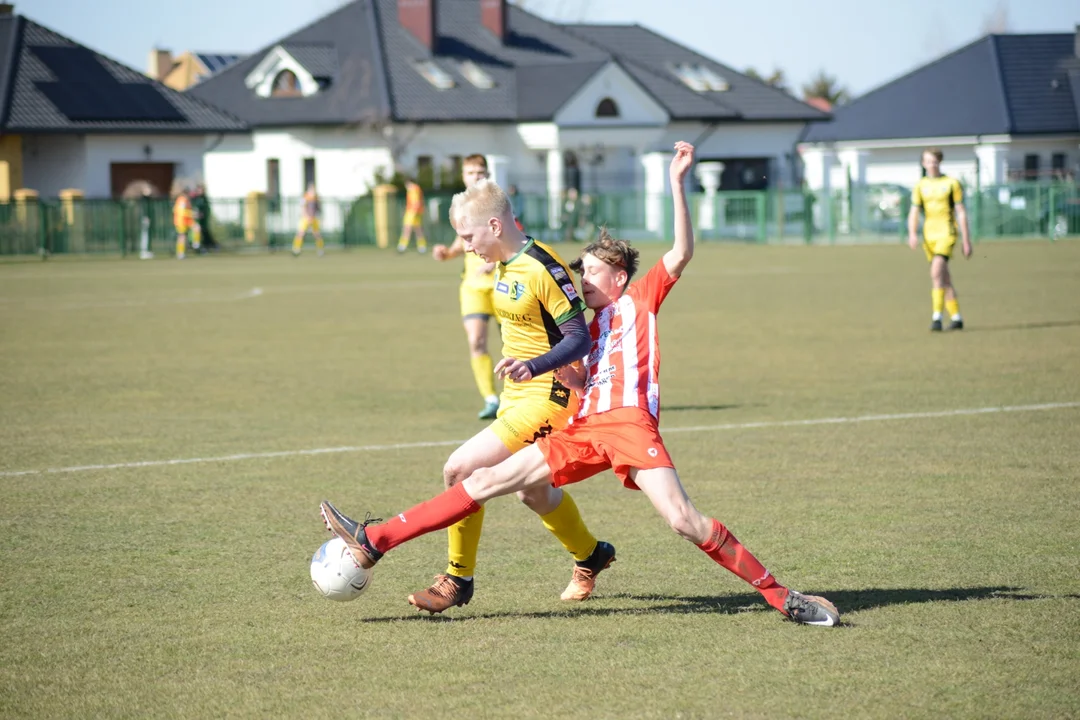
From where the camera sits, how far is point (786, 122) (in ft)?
205

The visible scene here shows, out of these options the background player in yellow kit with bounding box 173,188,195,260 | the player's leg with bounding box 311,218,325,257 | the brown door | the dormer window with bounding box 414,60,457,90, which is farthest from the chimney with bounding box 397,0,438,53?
the background player in yellow kit with bounding box 173,188,195,260

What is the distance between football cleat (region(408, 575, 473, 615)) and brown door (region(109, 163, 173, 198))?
46.7 m

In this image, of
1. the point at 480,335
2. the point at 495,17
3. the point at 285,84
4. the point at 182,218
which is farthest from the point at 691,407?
the point at 495,17

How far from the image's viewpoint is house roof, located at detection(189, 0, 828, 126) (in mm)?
56625

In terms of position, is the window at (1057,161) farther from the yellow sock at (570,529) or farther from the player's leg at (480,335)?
the yellow sock at (570,529)

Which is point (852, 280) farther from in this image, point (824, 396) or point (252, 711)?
point (252, 711)

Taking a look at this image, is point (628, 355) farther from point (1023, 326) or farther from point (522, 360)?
point (1023, 326)

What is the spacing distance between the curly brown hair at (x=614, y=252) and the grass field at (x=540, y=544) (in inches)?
56.8

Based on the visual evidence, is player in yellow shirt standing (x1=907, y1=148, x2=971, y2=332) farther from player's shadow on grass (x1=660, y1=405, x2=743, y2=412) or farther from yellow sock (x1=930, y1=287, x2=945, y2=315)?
player's shadow on grass (x1=660, y1=405, x2=743, y2=412)

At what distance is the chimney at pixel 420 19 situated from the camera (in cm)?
5878

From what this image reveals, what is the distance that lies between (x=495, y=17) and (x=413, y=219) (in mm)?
22384

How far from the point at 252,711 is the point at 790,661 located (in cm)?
191

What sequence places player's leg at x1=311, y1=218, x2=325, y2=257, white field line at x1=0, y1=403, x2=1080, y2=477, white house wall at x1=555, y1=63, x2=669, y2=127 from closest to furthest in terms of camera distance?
white field line at x1=0, y1=403, x2=1080, y2=477 → player's leg at x1=311, y1=218, x2=325, y2=257 → white house wall at x1=555, y1=63, x2=669, y2=127

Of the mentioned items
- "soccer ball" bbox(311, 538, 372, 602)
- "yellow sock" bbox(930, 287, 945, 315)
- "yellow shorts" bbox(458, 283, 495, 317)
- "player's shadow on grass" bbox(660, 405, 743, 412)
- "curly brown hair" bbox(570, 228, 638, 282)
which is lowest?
"player's shadow on grass" bbox(660, 405, 743, 412)
